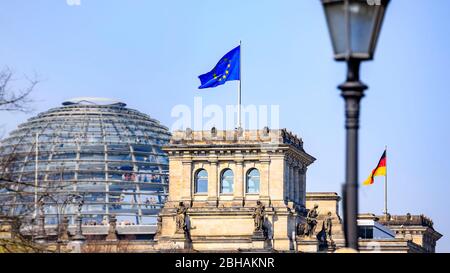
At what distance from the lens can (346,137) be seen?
22234 mm

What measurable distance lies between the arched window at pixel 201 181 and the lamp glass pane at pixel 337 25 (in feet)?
416

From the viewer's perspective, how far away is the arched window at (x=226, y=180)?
148325mm

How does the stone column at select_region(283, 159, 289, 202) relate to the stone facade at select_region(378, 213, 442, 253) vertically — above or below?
above

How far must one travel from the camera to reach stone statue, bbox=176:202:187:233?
473 feet

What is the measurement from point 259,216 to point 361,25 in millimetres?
120346

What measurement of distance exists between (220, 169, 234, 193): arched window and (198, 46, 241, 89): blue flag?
11184mm

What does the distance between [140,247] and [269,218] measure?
39.9 ft

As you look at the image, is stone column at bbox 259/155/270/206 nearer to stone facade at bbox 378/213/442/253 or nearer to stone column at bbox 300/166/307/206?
stone column at bbox 300/166/307/206

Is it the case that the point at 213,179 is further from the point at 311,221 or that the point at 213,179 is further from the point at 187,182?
the point at 311,221

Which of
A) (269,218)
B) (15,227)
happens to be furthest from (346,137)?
(269,218)

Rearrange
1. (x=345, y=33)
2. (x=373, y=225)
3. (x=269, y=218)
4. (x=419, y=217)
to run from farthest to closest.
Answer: (x=419, y=217) → (x=373, y=225) → (x=269, y=218) → (x=345, y=33)

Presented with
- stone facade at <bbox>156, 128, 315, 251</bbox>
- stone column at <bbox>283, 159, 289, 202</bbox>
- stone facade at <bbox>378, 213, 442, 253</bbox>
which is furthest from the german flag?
stone facade at <bbox>378, 213, 442, 253</bbox>

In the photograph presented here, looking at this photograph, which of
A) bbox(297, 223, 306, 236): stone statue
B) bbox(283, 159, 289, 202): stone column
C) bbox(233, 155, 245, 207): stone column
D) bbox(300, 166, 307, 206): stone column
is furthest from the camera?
bbox(300, 166, 307, 206): stone column
